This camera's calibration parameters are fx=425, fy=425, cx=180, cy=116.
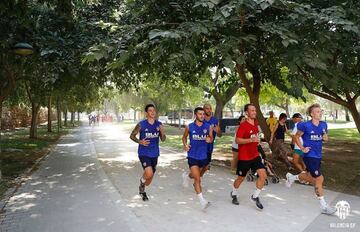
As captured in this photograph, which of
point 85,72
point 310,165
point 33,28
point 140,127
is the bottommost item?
point 310,165

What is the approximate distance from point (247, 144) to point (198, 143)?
812 millimetres

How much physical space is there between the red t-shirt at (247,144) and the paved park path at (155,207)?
0.85 m

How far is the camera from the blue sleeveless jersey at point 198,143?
7105 millimetres

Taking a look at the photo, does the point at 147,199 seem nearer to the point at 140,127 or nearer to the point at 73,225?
the point at 140,127

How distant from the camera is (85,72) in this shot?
13.1 m

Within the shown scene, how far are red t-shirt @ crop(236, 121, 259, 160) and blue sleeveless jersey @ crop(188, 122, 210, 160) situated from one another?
585mm

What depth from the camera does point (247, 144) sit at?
6992 millimetres

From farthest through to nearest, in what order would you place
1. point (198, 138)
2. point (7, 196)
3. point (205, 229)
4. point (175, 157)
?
point (175, 157) → point (7, 196) → point (198, 138) → point (205, 229)

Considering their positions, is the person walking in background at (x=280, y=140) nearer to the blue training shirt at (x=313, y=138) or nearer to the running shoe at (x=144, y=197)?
the blue training shirt at (x=313, y=138)

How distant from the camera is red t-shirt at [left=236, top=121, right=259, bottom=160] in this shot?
22.7ft

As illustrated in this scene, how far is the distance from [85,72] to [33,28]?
7.94 ft

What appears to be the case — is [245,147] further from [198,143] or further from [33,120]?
[33,120]

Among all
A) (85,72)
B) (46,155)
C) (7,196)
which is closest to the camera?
(7,196)

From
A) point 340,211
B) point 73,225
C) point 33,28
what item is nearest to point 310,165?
point 340,211
